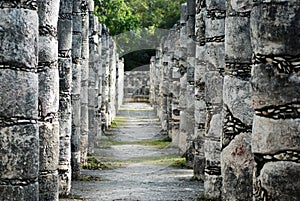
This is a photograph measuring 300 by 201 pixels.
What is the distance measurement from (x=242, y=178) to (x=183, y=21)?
9.10 m

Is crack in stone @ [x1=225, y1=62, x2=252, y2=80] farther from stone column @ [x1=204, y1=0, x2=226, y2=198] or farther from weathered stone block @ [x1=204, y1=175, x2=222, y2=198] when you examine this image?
weathered stone block @ [x1=204, y1=175, x2=222, y2=198]

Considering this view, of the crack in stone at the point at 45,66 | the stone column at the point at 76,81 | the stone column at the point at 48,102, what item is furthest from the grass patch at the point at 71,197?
the crack in stone at the point at 45,66

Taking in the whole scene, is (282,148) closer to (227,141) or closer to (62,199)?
(227,141)

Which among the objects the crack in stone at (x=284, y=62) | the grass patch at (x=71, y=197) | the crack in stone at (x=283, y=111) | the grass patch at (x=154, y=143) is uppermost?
the crack in stone at (x=284, y=62)

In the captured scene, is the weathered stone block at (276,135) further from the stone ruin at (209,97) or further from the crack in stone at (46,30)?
the crack in stone at (46,30)

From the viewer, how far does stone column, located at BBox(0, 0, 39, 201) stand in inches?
268

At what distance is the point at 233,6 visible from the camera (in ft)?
26.8

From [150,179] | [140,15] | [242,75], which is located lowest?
[150,179]

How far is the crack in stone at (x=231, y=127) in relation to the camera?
791 centimetres

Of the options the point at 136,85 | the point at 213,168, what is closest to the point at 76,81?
the point at 213,168

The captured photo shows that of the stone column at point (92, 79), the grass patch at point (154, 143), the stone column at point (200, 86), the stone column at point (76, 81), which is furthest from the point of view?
the grass patch at point (154, 143)

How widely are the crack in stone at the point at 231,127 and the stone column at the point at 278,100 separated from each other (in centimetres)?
245

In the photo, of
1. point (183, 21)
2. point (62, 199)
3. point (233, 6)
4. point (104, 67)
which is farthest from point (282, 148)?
point (104, 67)

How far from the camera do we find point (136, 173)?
46.1ft
